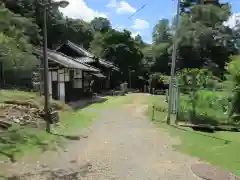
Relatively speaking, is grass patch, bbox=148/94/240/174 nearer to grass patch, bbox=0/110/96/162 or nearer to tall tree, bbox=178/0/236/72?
grass patch, bbox=0/110/96/162

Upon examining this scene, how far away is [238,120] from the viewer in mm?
15766

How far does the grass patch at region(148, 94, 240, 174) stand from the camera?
28.6 ft

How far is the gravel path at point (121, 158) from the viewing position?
721cm

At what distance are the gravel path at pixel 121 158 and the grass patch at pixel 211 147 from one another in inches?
20.8

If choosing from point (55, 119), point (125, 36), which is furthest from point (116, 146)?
point (125, 36)

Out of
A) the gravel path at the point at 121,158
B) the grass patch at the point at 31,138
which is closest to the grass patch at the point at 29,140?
the grass patch at the point at 31,138

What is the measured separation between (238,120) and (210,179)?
9.56 metres

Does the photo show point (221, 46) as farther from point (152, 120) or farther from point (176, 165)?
point (176, 165)

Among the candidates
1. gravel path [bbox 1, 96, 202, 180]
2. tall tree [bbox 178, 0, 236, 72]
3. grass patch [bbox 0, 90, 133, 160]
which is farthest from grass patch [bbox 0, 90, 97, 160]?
tall tree [bbox 178, 0, 236, 72]

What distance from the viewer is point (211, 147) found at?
10484mm

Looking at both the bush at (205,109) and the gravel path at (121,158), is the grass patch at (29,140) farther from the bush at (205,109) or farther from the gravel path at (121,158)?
the bush at (205,109)

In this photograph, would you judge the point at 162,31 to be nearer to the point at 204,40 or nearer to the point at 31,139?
the point at 204,40

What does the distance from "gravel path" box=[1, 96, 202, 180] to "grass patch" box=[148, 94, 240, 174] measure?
1.73 ft

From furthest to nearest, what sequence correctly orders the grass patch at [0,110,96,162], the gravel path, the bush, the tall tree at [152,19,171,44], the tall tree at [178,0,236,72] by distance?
the tall tree at [152,19,171,44] → the tall tree at [178,0,236,72] → the bush → the grass patch at [0,110,96,162] → the gravel path
